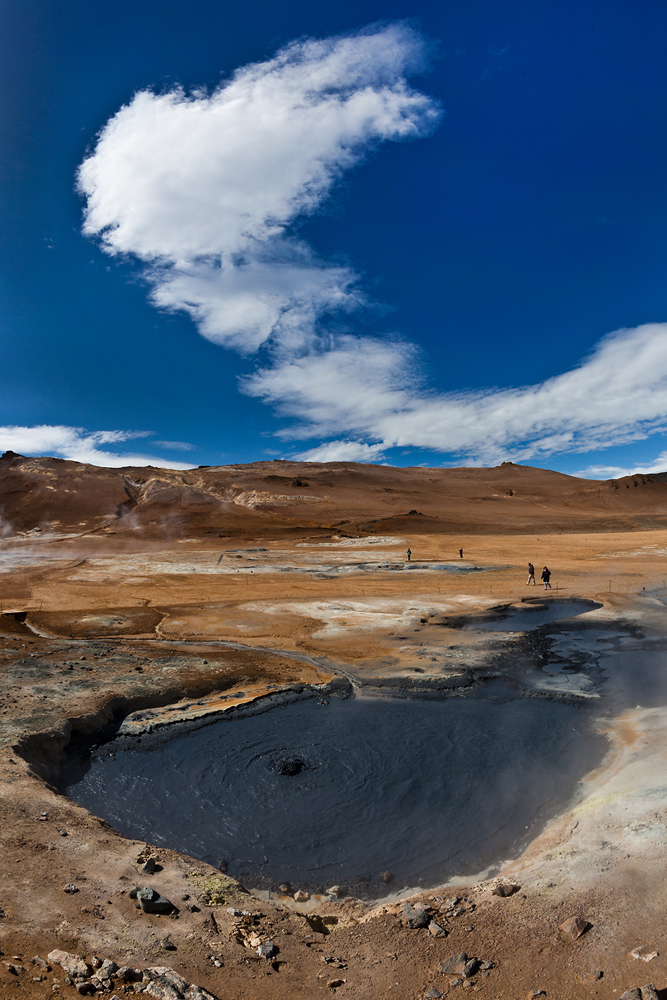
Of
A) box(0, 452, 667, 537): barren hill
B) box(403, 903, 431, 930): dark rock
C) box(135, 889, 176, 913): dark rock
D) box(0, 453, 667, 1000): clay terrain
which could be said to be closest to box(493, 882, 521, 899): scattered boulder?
box(0, 453, 667, 1000): clay terrain

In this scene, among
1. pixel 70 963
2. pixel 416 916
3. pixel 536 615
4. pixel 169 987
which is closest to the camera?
pixel 169 987

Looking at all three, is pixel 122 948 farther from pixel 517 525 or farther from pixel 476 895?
pixel 517 525

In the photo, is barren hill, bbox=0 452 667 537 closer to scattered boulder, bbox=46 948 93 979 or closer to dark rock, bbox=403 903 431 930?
dark rock, bbox=403 903 431 930

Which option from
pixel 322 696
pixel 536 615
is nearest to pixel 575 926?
pixel 322 696

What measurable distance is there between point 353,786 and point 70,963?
676 centimetres

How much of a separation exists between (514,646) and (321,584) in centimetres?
1665

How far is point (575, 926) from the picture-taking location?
5844 millimetres

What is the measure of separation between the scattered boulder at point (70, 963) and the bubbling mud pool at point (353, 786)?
12.4ft

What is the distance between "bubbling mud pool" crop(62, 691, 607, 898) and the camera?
28.7 feet

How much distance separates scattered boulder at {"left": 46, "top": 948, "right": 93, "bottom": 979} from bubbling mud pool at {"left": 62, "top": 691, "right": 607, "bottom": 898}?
3777 mm

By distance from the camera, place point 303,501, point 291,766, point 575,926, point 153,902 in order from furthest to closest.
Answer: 1. point 303,501
2. point 291,766
3. point 153,902
4. point 575,926

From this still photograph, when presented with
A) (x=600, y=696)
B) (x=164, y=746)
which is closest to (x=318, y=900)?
(x=164, y=746)

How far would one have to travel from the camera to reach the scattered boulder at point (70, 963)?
15.4 ft

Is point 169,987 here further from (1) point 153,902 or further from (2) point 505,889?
(2) point 505,889
